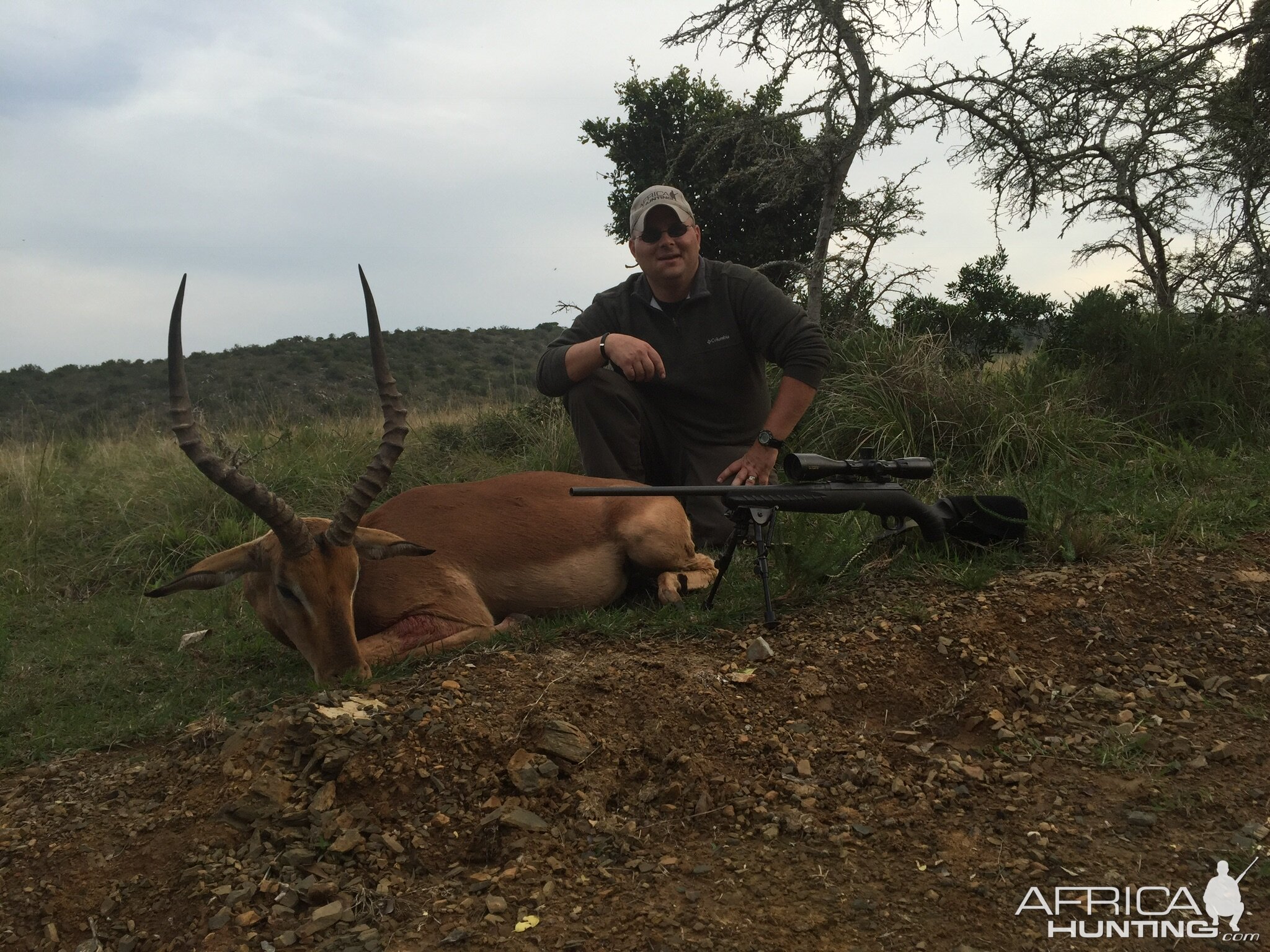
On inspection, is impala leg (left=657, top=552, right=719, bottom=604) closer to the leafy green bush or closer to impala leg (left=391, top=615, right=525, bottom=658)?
impala leg (left=391, top=615, right=525, bottom=658)

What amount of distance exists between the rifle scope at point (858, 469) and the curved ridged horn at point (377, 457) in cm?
165

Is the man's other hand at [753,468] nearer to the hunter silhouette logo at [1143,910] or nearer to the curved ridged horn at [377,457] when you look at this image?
the curved ridged horn at [377,457]

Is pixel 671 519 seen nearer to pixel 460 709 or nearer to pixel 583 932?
pixel 460 709

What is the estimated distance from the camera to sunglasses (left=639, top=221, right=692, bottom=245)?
5.46 metres

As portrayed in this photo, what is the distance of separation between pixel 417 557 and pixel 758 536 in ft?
5.38

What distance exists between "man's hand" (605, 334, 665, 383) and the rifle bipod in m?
1.05

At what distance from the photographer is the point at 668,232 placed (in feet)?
17.9

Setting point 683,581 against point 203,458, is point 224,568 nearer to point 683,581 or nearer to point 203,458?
point 203,458

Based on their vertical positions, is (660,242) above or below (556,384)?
above

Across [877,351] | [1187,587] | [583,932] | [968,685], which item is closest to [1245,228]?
[877,351]

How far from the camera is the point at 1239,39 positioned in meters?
8.17

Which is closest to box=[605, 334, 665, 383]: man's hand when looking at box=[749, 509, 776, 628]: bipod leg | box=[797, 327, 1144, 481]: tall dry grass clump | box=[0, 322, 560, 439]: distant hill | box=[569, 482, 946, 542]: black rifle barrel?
box=[569, 482, 946, 542]: black rifle barrel

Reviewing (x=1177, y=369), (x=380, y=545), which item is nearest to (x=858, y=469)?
(x=380, y=545)

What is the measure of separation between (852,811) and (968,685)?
92cm
